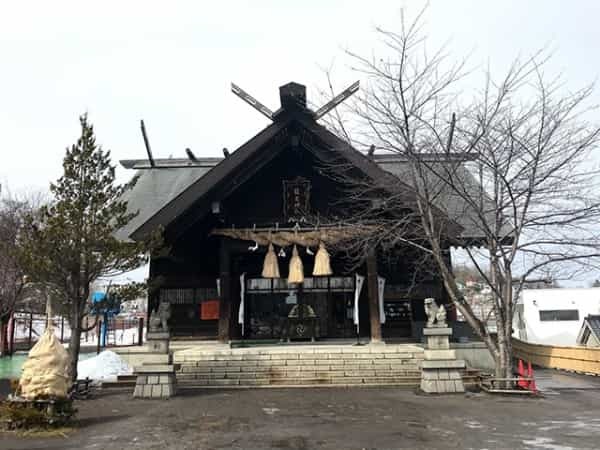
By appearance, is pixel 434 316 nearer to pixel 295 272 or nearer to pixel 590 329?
pixel 295 272

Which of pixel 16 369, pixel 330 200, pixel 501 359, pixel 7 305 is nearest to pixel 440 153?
pixel 501 359

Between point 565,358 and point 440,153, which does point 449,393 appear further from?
point 565,358

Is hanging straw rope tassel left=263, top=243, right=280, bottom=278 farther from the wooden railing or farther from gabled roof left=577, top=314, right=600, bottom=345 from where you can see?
gabled roof left=577, top=314, right=600, bottom=345

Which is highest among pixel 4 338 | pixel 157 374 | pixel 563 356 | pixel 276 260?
pixel 276 260

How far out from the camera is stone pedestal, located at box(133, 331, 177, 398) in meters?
10.3

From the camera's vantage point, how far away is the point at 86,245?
10.5 metres

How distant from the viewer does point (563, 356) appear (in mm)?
17578

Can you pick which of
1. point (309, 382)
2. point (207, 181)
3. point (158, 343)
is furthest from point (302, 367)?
point (207, 181)

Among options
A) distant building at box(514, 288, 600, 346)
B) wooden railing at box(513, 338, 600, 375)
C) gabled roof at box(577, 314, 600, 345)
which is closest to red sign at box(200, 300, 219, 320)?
wooden railing at box(513, 338, 600, 375)

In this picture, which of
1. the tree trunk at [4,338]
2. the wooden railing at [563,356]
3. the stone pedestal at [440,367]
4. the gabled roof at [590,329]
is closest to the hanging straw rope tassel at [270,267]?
the stone pedestal at [440,367]

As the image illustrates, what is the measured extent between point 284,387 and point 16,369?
10290mm

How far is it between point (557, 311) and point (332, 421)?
28.0 meters

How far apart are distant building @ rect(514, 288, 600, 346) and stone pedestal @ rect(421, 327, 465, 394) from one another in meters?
23.3

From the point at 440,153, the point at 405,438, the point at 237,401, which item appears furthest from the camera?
the point at 440,153
